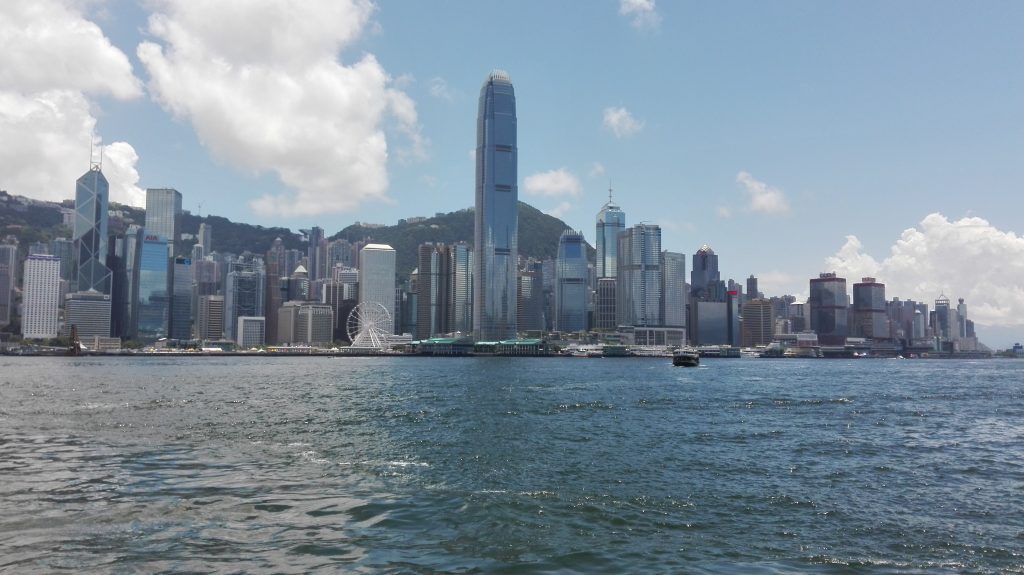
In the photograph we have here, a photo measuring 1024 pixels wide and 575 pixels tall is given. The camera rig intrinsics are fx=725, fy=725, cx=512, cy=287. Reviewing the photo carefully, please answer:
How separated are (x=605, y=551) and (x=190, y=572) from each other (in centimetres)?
1009

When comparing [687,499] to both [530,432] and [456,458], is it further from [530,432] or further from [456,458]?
[530,432]

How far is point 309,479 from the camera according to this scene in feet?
90.1

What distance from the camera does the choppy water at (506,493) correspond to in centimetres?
1834

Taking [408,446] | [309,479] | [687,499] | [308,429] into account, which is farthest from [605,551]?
[308,429]

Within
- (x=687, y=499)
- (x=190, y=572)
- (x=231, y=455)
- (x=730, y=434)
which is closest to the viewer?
(x=190, y=572)

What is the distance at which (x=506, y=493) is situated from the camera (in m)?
25.8

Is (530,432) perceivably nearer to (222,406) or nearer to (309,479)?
(309,479)

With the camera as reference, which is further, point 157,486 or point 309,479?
point 309,479

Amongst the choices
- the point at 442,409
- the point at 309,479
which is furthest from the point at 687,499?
the point at 442,409

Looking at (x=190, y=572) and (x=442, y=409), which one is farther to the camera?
(x=442, y=409)

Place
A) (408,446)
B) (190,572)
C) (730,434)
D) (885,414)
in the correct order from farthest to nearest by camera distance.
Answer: (885,414), (730,434), (408,446), (190,572)

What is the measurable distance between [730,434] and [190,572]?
32.5 metres

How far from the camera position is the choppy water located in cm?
1834

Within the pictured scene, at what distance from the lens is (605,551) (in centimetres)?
1897
